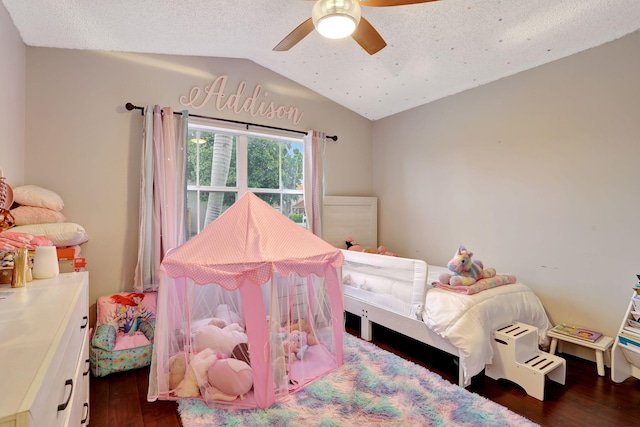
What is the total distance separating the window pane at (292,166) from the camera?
12.8 ft

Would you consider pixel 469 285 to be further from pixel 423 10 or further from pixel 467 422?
pixel 423 10

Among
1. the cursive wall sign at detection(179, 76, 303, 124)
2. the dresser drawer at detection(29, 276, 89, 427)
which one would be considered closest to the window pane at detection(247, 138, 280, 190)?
the cursive wall sign at detection(179, 76, 303, 124)

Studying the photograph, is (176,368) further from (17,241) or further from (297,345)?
(17,241)

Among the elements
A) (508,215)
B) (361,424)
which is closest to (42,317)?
(361,424)

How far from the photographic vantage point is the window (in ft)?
10.8

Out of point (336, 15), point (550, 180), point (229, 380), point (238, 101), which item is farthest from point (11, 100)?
point (550, 180)

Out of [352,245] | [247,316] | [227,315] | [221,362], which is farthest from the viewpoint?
[352,245]

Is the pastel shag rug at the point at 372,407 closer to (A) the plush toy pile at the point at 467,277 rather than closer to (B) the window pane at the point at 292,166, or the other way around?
(A) the plush toy pile at the point at 467,277

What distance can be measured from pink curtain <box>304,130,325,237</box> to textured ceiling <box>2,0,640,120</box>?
2.59 feet

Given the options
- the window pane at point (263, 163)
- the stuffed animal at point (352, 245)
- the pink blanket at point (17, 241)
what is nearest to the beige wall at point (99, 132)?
the window pane at point (263, 163)

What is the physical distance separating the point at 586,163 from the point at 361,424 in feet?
8.73

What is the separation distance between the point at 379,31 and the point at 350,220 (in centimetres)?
221

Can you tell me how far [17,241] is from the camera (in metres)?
1.72

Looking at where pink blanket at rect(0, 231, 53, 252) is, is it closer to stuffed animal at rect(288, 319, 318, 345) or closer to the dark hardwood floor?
the dark hardwood floor
